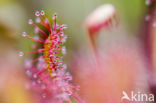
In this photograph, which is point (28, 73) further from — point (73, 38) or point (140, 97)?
point (140, 97)

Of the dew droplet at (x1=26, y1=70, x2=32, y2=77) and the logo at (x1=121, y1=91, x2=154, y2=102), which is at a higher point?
the dew droplet at (x1=26, y1=70, x2=32, y2=77)

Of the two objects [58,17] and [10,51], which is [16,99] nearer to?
[10,51]

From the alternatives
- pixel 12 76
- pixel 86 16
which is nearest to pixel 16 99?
pixel 12 76

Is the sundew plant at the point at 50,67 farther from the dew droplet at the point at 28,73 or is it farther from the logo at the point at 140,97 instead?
the logo at the point at 140,97

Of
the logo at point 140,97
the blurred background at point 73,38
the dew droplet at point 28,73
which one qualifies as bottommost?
the logo at point 140,97

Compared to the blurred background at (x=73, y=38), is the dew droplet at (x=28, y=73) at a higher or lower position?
lower

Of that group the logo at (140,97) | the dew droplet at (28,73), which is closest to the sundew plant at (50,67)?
the dew droplet at (28,73)

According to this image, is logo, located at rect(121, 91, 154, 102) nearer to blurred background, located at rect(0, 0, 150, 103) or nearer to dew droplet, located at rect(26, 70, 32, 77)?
blurred background, located at rect(0, 0, 150, 103)

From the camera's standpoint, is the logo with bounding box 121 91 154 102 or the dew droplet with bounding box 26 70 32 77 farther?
the dew droplet with bounding box 26 70 32 77

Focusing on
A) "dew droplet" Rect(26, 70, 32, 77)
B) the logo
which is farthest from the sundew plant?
the logo
